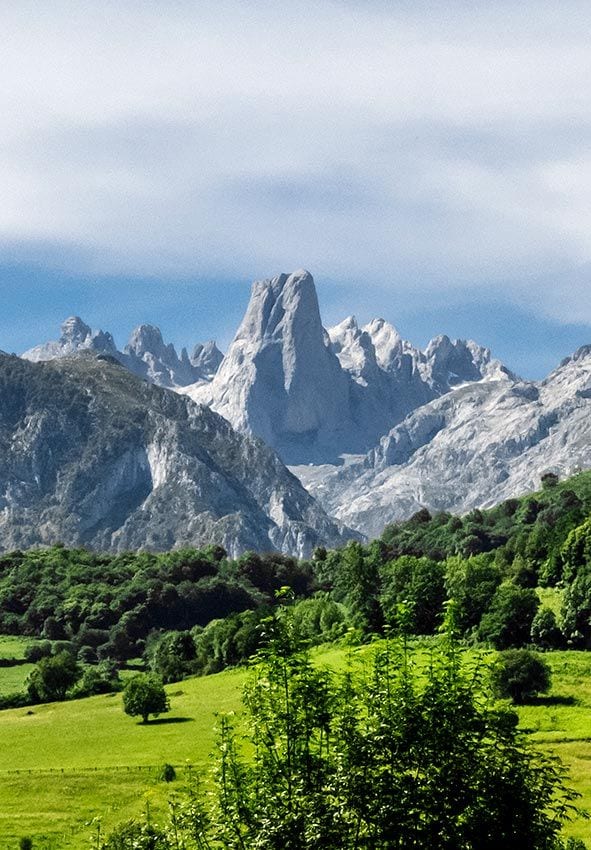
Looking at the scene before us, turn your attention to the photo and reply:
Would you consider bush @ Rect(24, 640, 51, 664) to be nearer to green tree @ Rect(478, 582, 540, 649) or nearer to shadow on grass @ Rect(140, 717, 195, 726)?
shadow on grass @ Rect(140, 717, 195, 726)

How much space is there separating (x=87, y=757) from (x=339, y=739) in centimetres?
6834

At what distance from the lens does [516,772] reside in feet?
114

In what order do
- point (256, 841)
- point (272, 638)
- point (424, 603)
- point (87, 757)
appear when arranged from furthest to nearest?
point (424, 603)
point (87, 757)
point (272, 638)
point (256, 841)

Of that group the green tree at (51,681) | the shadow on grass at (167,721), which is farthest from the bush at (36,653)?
the shadow on grass at (167,721)

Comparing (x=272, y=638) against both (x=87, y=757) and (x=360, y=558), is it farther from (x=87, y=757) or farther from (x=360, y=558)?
(x=360, y=558)

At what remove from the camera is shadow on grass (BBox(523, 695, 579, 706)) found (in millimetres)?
97287

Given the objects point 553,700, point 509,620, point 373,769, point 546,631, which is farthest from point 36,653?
point 373,769

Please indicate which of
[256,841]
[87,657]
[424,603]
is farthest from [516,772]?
[87,657]

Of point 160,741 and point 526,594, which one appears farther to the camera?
point 526,594

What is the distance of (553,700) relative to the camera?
323 ft

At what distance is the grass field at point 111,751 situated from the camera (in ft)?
242

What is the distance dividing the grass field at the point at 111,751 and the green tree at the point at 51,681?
6279 mm

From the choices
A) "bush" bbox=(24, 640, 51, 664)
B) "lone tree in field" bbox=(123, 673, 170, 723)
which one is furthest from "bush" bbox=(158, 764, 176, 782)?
"bush" bbox=(24, 640, 51, 664)

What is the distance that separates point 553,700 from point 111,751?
42.0 metres
